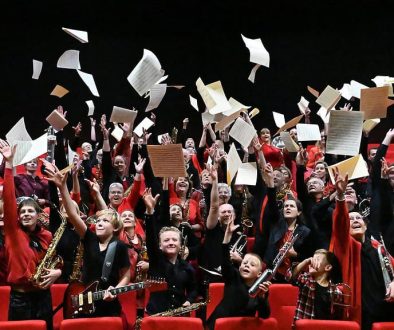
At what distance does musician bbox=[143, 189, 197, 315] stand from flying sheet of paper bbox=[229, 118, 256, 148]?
3.22 feet

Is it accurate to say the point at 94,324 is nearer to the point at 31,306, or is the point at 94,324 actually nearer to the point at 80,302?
the point at 80,302

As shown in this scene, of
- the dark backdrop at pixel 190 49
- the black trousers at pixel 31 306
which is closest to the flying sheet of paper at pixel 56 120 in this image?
the black trousers at pixel 31 306

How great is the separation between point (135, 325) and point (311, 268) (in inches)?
41.0

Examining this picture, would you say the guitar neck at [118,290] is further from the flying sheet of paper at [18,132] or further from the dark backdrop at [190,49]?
the dark backdrop at [190,49]

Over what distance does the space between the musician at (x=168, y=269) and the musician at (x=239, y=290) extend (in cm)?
35

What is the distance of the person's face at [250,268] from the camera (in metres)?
3.24

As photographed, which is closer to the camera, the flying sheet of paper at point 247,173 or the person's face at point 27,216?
the person's face at point 27,216

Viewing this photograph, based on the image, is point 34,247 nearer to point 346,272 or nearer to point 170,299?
point 170,299

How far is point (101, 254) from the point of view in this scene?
10.8ft

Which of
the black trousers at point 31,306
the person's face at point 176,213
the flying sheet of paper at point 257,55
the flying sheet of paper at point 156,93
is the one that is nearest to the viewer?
the black trousers at point 31,306

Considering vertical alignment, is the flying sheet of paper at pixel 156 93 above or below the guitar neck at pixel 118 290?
above

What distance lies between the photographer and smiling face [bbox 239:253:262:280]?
10.6ft

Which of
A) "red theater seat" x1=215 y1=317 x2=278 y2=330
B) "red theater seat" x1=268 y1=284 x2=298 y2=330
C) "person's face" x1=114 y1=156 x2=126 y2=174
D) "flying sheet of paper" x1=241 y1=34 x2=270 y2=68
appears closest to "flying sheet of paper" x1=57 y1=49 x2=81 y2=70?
"person's face" x1=114 y1=156 x2=126 y2=174

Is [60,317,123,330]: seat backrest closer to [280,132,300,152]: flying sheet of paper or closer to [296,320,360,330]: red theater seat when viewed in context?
[296,320,360,330]: red theater seat
